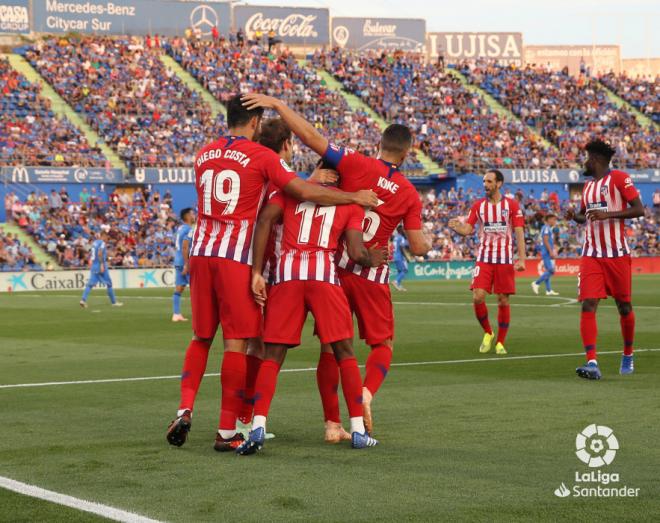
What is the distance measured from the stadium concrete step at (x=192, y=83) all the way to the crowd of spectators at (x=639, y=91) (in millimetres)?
26515

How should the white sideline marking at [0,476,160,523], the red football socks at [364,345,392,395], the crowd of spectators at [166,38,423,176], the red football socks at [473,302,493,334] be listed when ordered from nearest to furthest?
the white sideline marking at [0,476,160,523] → the red football socks at [364,345,392,395] → the red football socks at [473,302,493,334] → the crowd of spectators at [166,38,423,176]

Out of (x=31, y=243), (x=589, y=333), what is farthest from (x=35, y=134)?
(x=589, y=333)

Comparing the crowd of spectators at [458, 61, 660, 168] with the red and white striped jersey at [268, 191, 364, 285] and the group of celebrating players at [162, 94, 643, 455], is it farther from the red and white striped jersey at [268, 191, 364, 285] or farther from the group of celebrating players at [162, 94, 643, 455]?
the red and white striped jersey at [268, 191, 364, 285]

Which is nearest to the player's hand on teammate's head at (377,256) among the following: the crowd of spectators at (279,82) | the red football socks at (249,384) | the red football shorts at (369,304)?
the red football shorts at (369,304)

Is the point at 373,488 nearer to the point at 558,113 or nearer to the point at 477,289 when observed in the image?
the point at 477,289

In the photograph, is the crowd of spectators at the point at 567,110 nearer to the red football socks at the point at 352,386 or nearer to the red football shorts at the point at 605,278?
the red football shorts at the point at 605,278

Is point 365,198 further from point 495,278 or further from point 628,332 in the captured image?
point 495,278

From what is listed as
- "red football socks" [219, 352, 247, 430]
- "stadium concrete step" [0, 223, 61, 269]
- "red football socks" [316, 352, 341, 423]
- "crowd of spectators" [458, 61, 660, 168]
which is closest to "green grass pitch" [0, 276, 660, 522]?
"red football socks" [316, 352, 341, 423]

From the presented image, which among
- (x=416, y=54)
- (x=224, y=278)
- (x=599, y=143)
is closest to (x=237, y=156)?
(x=224, y=278)

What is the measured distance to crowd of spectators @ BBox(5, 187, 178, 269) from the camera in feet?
142

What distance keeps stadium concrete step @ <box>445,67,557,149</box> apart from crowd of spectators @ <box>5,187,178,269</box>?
23307mm

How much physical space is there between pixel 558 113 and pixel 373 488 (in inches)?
2348

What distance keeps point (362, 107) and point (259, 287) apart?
52.4 metres

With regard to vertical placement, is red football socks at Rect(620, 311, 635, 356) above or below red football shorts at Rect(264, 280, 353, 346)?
below
